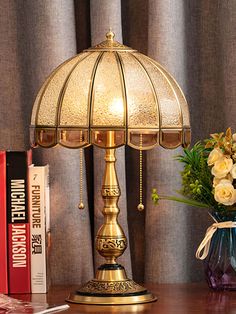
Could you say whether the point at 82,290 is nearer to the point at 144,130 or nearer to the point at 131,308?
the point at 131,308

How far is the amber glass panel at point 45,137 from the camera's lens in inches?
62.2

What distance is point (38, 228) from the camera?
176 centimetres

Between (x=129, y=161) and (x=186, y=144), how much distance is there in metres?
0.39

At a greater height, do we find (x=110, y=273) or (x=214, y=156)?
(x=214, y=156)

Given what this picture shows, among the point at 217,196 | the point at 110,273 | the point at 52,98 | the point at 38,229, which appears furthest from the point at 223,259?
the point at 52,98

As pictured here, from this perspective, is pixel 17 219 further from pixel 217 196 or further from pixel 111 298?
pixel 217 196

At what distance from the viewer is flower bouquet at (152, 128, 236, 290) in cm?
170

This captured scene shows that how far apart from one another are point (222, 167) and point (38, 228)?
0.39m

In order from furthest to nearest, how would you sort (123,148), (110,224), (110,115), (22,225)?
(123,148) < (22,225) < (110,224) < (110,115)

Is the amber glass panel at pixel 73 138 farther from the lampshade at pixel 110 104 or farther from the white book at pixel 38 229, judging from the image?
the white book at pixel 38 229

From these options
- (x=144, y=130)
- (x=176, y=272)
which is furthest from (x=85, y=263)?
(x=144, y=130)

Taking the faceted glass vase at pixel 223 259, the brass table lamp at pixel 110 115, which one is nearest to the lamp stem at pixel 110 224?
the brass table lamp at pixel 110 115

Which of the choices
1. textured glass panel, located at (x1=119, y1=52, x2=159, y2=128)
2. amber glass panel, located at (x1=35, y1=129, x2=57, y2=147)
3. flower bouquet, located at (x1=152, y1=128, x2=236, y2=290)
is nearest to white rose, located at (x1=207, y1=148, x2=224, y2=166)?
flower bouquet, located at (x1=152, y1=128, x2=236, y2=290)

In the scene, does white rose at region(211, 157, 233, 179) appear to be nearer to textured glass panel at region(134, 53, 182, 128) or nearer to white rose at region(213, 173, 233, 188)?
white rose at region(213, 173, 233, 188)
